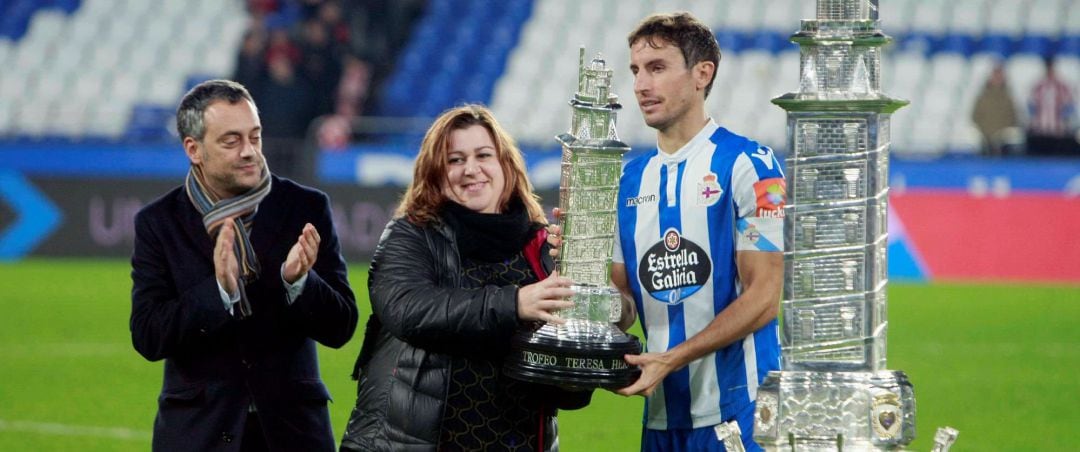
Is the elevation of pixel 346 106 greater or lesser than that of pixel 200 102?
lesser

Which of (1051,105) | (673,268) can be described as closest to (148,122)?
(1051,105)

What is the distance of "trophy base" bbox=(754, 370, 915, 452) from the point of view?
7.89 feet

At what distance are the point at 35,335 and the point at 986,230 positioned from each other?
8895 mm

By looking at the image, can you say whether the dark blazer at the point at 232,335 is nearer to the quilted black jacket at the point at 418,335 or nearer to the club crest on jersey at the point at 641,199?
the quilted black jacket at the point at 418,335

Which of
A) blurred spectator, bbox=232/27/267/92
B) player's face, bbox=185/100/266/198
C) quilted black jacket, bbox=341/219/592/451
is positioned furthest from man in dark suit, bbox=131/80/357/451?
blurred spectator, bbox=232/27/267/92

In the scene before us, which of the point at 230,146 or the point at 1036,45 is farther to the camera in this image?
the point at 1036,45

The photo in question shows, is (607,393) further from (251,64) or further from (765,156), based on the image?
(251,64)

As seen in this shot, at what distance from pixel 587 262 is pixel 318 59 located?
15.0m

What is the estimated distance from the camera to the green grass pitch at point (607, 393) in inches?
310

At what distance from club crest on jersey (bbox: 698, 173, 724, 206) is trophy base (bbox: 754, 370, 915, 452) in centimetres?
134

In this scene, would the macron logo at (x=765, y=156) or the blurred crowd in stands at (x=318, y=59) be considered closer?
the macron logo at (x=765, y=156)

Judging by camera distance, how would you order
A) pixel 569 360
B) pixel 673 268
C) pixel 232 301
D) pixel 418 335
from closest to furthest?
pixel 569 360, pixel 418 335, pixel 232 301, pixel 673 268

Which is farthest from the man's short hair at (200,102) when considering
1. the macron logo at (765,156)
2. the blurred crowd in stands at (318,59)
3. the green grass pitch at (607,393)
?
the blurred crowd in stands at (318,59)

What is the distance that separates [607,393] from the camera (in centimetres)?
957
